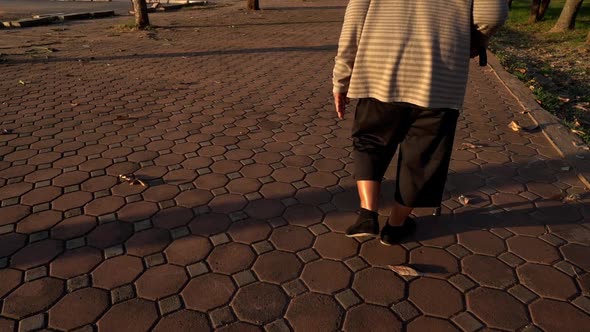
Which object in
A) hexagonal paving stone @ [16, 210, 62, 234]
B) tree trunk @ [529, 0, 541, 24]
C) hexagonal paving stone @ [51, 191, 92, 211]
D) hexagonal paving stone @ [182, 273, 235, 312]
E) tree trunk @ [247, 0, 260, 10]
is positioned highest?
tree trunk @ [247, 0, 260, 10]

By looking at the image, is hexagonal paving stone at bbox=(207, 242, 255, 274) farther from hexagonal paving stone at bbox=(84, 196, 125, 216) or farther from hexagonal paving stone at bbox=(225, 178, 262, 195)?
hexagonal paving stone at bbox=(84, 196, 125, 216)

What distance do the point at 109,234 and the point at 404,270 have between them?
1897mm

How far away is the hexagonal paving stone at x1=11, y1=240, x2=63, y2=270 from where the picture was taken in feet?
8.91

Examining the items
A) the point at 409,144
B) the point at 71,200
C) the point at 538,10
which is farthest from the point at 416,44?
the point at 538,10

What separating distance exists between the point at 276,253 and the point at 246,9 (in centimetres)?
1789

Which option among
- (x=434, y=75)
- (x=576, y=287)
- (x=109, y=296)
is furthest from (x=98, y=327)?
(x=576, y=287)

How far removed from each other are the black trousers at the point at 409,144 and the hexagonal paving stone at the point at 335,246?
0.44 meters

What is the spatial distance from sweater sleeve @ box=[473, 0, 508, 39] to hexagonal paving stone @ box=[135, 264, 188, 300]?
6.89ft

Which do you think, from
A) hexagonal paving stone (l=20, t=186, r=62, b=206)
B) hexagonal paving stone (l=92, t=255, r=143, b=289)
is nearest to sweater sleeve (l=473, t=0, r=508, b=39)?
hexagonal paving stone (l=92, t=255, r=143, b=289)

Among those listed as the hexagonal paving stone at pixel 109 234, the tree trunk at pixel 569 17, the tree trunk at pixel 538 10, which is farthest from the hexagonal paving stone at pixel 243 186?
the tree trunk at pixel 538 10

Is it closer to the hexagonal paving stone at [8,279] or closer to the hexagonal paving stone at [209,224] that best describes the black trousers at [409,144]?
the hexagonal paving stone at [209,224]

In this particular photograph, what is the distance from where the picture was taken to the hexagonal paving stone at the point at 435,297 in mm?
2373

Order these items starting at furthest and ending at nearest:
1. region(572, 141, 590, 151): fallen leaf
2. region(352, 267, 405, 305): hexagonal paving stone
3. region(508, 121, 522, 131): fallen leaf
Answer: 1. region(508, 121, 522, 131): fallen leaf
2. region(572, 141, 590, 151): fallen leaf
3. region(352, 267, 405, 305): hexagonal paving stone

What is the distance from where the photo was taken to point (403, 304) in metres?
2.41
